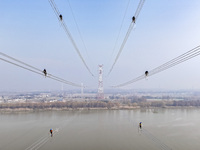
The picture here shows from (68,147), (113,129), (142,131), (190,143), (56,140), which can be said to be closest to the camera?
(68,147)

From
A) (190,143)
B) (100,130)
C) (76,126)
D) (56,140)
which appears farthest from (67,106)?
(190,143)

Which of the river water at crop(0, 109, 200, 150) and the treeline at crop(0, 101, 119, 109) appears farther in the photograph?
the treeline at crop(0, 101, 119, 109)

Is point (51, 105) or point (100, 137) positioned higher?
point (51, 105)

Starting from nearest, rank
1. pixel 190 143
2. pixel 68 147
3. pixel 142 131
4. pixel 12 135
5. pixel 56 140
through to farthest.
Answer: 1. pixel 68 147
2. pixel 190 143
3. pixel 56 140
4. pixel 12 135
5. pixel 142 131

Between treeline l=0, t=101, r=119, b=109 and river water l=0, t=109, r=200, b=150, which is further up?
treeline l=0, t=101, r=119, b=109

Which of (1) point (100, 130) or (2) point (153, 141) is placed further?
(1) point (100, 130)

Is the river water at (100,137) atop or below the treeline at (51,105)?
below

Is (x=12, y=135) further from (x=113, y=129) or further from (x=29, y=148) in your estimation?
(x=113, y=129)

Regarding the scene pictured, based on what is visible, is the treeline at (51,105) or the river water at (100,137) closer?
the river water at (100,137)

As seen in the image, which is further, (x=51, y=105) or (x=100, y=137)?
(x=51, y=105)
